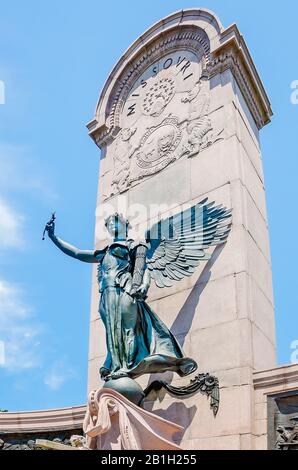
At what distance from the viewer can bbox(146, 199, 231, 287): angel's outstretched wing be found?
30.5 feet

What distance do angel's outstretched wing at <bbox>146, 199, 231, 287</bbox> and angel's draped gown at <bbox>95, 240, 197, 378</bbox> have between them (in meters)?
0.59

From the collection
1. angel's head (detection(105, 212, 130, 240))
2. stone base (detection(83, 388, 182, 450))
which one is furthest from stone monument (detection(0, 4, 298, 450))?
angel's head (detection(105, 212, 130, 240))

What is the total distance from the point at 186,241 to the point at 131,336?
1960 millimetres

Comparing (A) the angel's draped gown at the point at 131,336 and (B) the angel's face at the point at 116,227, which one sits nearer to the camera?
(A) the angel's draped gown at the point at 131,336

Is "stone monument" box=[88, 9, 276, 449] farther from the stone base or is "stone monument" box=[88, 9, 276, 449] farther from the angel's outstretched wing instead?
the stone base

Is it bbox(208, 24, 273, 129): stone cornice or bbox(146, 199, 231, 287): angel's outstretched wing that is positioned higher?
bbox(208, 24, 273, 129): stone cornice

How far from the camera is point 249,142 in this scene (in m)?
11.3

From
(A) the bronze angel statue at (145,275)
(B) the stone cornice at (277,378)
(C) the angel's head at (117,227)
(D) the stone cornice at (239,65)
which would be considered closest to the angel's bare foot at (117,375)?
(A) the bronze angel statue at (145,275)

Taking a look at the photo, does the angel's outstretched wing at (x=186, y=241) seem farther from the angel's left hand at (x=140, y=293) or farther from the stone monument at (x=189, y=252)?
the angel's left hand at (x=140, y=293)

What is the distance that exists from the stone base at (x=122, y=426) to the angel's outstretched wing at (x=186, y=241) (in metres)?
2.22

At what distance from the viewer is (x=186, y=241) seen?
31.5ft

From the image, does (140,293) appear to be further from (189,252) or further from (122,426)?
(122,426)

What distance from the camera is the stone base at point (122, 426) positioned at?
7.38m

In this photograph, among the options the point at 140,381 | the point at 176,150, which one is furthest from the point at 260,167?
the point at 140,381
